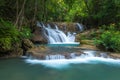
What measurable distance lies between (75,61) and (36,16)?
9369 millimetres

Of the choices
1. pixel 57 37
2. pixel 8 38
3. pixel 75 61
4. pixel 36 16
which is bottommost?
pixel 75 61

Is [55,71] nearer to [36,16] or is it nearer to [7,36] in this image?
[7,36]

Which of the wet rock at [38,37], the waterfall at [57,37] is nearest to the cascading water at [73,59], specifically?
the wet rock at [38,37]

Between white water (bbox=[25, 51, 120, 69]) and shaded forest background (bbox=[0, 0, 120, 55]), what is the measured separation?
1.45 metres

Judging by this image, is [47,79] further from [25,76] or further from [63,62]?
[63,62]

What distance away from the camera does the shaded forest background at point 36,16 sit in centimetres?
1056

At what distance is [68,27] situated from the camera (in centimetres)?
1908

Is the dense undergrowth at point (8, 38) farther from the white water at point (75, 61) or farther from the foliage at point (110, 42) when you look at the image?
the foliage at point (110, 42)

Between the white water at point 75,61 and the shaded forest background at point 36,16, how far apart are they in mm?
1446

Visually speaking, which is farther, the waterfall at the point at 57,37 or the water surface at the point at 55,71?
the waterfall at the point at 57,37

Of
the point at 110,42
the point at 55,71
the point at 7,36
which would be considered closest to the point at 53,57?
the point at 55,71

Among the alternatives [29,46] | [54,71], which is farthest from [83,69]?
[29,46]

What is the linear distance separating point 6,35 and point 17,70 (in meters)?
2.56

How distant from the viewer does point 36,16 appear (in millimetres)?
18375
